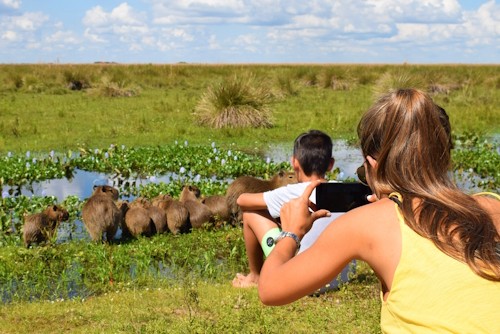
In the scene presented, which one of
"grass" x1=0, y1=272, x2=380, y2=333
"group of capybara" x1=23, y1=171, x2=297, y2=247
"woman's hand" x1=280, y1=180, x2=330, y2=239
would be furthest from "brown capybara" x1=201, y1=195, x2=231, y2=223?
"woman's hand" x1=280, y1=180, x2=330, y2=239

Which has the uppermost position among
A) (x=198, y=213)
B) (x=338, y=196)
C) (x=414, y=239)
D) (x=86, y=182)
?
(x=414, y=239)

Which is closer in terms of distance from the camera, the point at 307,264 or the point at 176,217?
the point at 307,264

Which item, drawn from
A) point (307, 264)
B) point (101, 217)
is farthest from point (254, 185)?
point (307, 264)

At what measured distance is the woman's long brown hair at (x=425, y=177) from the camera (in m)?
1.89

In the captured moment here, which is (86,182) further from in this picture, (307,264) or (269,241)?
(307,264)

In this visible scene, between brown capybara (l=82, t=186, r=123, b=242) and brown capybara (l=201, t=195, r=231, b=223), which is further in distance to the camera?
brown capybara (l=201, t=195, r=231, b=223)

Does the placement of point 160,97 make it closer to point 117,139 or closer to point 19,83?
point 19,83

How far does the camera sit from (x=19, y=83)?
1078 inches

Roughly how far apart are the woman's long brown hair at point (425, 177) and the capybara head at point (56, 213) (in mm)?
5585

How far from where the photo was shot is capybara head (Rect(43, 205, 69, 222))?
718 cm

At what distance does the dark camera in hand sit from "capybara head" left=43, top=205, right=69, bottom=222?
4.89 m

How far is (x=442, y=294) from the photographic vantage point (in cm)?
187

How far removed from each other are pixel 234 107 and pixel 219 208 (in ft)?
26.2

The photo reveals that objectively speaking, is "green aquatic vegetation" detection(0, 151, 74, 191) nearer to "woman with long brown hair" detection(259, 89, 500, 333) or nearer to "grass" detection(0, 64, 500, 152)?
"grass" detection(0, 64, 500, 152)
